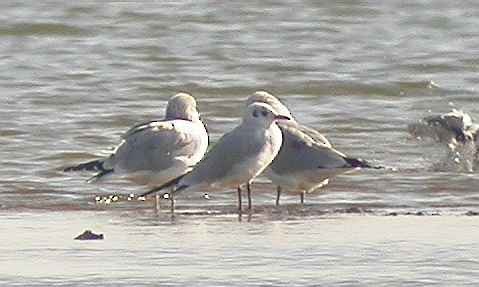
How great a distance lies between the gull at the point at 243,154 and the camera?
8798 mm

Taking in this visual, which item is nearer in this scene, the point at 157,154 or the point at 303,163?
the point at 303,163

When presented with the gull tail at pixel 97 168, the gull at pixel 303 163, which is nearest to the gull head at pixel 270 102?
the gull at pixel 303 163

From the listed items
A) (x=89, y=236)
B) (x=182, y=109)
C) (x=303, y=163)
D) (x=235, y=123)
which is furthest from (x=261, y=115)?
(x=235, y=123)

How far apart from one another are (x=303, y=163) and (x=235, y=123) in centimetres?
359

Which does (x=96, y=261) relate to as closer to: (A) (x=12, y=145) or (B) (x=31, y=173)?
(B) (x=31, y=173)

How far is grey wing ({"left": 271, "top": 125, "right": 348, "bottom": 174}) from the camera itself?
359 inches

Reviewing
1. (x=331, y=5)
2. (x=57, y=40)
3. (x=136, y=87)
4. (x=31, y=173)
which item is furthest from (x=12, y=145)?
(x=331, y=5)

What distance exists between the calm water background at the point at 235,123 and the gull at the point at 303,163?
0.15m

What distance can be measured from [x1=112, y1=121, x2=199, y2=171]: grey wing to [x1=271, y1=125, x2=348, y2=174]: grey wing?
47 centimetres

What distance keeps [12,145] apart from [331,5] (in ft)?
26.4

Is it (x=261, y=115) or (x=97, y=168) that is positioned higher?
(x=261, y=115)

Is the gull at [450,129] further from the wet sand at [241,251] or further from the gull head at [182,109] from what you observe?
the wet sand at [241,251]

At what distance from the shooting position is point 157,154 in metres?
9.37

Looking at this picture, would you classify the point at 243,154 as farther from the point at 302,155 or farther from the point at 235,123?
the point at 235,123
